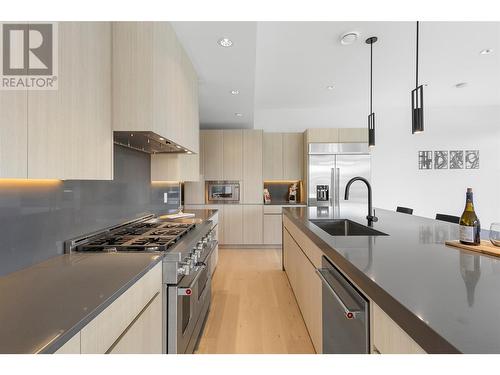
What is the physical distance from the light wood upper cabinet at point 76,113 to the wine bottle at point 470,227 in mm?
1885

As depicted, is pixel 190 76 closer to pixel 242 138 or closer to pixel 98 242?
pixel 98 242

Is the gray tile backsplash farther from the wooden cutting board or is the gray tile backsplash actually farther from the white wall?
the white wall

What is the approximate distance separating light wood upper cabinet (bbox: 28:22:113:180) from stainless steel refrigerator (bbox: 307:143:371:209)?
12.2ft

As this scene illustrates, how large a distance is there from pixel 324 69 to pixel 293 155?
1898 millimetres

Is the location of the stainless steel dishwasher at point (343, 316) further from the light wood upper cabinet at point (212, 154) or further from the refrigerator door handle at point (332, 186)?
the light wood upper cabinet at point (212, 154)

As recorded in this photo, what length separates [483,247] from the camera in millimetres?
1140

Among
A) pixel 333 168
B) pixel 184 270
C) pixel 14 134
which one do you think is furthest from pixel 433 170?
pixel 14 134

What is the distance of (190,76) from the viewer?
7.75 feet

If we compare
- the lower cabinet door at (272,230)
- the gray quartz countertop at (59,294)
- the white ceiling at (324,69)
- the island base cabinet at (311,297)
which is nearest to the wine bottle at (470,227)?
the island base cabinet at (311,297)

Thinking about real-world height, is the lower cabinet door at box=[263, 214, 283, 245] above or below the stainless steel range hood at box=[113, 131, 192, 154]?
below

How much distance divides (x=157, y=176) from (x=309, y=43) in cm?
221

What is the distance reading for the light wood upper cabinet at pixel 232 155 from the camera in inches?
190

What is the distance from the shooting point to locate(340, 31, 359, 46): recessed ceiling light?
2.57 metres

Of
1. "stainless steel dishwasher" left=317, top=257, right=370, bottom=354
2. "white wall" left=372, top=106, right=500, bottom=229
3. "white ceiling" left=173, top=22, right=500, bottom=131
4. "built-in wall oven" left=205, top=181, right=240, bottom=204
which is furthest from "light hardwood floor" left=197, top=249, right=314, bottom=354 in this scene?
"white wall" left=372, top=106, right=500, bottom=229
